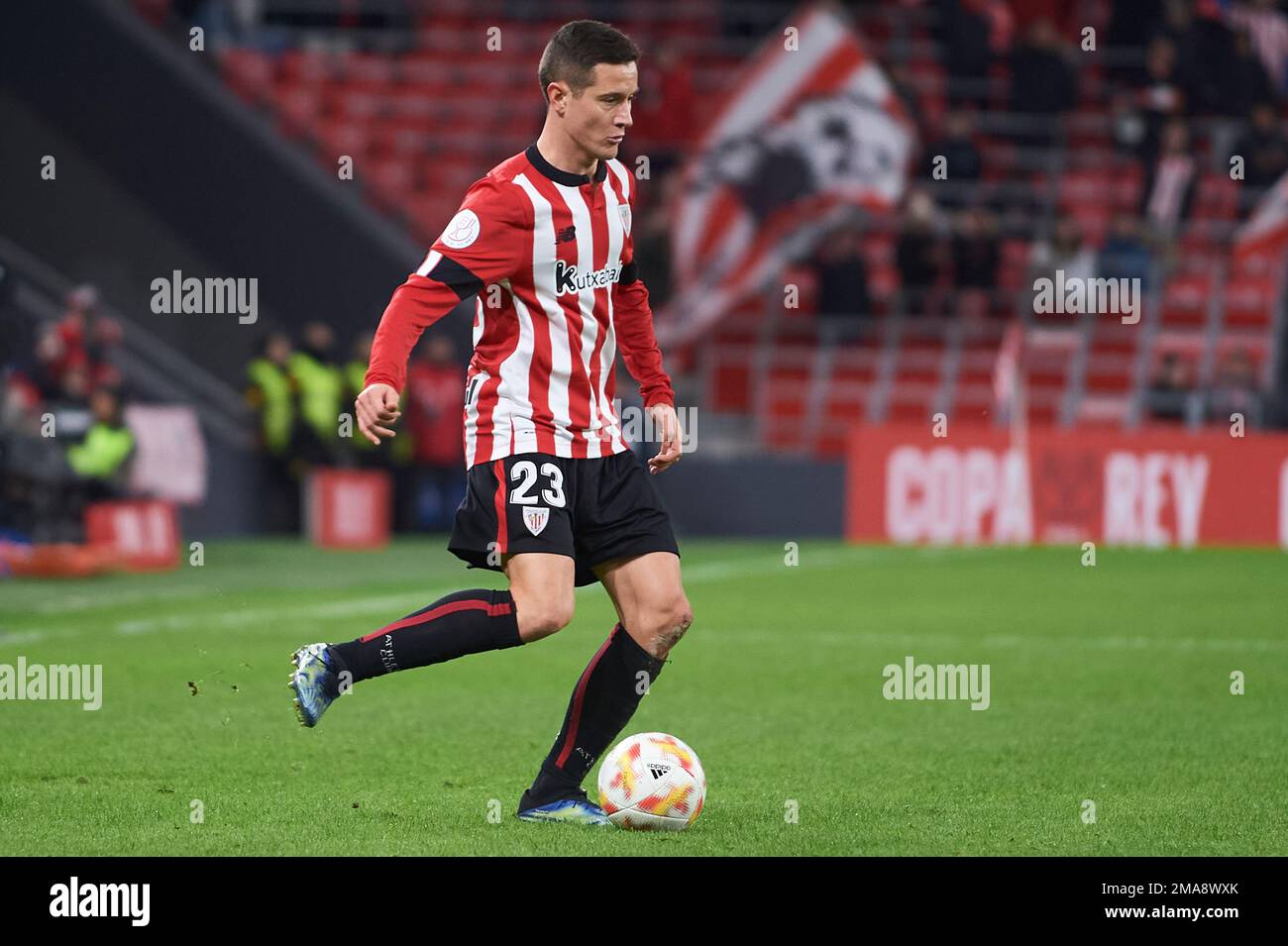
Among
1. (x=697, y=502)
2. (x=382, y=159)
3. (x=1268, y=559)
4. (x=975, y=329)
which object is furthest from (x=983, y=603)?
(x=382, y=159)

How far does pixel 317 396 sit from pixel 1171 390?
751 centimetres

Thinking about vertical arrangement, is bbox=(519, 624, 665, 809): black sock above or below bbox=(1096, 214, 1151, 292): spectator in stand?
below

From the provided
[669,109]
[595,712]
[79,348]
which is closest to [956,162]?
[669,109]

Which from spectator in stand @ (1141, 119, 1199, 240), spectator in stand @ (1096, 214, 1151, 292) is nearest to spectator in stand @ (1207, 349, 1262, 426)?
spectator in stand @ (1096, 214, 1151, 292)

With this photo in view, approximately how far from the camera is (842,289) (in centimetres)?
1900

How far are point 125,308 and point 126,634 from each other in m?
9.77

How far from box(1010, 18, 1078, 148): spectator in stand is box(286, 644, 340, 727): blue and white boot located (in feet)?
54.7

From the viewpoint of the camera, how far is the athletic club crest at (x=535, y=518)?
523cm

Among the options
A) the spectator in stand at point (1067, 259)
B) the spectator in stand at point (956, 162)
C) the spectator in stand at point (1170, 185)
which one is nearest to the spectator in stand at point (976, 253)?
the spectator in stand at point (1067, 259)

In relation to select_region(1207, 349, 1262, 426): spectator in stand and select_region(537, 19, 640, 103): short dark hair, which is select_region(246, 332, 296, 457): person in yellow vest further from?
select_region(537, 19, 640, 103): short dark hair

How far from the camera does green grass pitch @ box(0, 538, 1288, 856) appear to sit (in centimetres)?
526

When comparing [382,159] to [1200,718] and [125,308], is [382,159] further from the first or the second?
[1200,718]

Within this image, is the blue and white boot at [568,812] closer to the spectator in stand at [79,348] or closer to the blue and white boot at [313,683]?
the blue and white boot at [313,683]

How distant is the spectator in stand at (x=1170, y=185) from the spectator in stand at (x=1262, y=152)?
2.03 ft
